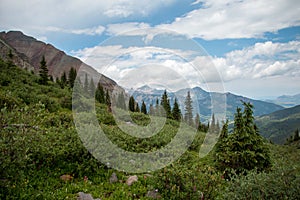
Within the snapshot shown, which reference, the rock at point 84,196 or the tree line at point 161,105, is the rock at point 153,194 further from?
the tree line at point 161,105

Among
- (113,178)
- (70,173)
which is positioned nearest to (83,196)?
(113,178)

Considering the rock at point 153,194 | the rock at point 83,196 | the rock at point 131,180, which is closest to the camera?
the rock at point 83,196

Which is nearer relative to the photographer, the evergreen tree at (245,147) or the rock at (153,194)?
the rock at (153,194)

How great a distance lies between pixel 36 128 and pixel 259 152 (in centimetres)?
1095

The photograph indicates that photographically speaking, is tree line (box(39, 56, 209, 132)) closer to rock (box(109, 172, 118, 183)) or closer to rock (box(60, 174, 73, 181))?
rock (box(109, 172, 118, 183))

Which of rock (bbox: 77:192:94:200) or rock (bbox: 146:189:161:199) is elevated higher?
rock (bbox: 77:192:94:200)

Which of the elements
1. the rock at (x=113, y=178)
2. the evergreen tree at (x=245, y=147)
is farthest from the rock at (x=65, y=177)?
the evergreen tree at (x=245, y=147)

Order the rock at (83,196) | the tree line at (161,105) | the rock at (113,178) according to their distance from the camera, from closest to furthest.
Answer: the rock at (83,196) < the rock at (113,178) < the tree line at (161,105)

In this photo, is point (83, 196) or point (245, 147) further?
point (245, 147)

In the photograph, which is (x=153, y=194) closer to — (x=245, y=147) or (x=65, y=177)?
(x=65, y=177)

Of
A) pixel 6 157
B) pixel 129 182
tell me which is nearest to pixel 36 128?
pixel 6 157

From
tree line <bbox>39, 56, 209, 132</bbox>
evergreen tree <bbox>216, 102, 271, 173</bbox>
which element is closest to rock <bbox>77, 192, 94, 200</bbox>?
tree line <bbox>39, 56, 209, 132</bbox>

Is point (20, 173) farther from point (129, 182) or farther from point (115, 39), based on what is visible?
point (115, 39)

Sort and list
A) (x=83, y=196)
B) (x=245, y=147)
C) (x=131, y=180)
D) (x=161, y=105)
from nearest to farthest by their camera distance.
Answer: (x=83, y=196), (x=131, y=180), (x=245, y=147), (x=161, y=105)
